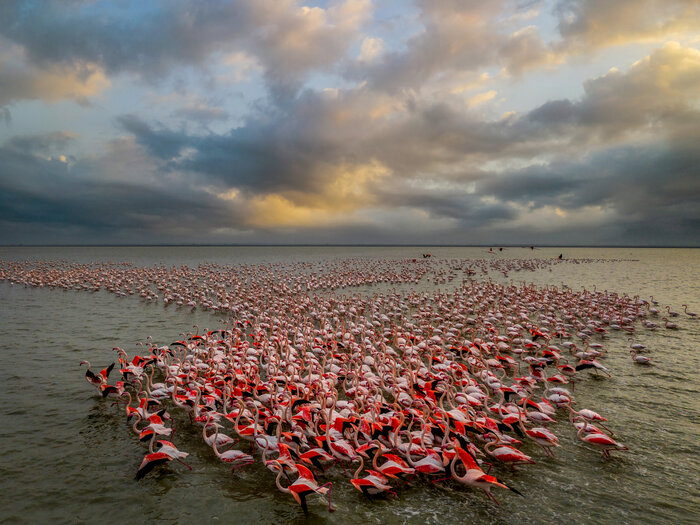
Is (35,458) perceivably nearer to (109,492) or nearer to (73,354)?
(109,492)

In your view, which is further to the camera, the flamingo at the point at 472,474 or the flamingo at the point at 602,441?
the flamingo at the point at 602,441

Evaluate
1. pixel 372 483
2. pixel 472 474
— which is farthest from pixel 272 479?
pixel 472 474

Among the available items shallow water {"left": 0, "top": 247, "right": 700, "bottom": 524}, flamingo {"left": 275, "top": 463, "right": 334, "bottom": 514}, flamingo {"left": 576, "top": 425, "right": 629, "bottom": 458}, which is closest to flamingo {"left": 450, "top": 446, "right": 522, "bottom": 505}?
shallow water {"left": 0, "top": 247, "right": 700, "bottom": 524}

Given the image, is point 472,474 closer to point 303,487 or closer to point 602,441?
point 303,487

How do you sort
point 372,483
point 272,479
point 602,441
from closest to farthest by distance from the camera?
point 372,483, point 272,479, point 602,441

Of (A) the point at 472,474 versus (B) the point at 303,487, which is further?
(A) the point at 472,474

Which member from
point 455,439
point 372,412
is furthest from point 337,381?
point 455,439

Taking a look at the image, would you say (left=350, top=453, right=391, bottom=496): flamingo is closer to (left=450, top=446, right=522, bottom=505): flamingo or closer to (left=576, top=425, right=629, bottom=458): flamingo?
(left=450, top=446, right=522, bottom=505): flamingo

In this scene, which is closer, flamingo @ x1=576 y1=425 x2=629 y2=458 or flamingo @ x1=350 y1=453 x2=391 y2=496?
flamingo @ x1=350 y1=453 x2=391 y2=496

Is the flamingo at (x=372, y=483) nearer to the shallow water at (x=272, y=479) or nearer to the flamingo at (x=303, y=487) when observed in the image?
the shallow water at (x=272, y=479)

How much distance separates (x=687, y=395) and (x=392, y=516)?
1101 centimetres

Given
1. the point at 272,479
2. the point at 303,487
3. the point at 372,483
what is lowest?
the point at 272,479

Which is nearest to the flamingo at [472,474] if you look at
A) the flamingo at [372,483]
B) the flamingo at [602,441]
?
the flamingo at [372,483]

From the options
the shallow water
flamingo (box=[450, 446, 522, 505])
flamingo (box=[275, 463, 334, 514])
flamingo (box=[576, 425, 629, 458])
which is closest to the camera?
flamingo (box=[275, 463, 334, 514])
